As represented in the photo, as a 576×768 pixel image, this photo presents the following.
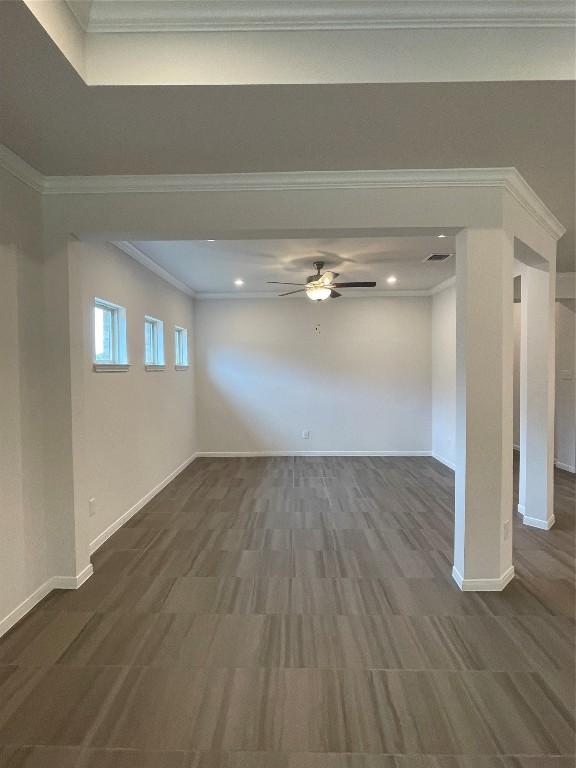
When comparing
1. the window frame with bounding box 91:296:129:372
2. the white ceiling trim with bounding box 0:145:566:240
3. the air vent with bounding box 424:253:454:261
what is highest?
the air vent with bounding box 424:253:454:261

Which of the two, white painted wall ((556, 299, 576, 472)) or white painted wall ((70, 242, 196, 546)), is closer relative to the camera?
white painted wall ((70, 242, 196, 546))

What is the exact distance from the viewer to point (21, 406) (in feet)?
7.53

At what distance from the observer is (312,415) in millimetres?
6395

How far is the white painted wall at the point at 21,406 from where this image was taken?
215 centimetres

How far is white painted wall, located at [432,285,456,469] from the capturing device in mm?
5477

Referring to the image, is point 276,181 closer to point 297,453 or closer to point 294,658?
point 294,658

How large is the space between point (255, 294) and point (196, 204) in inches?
150

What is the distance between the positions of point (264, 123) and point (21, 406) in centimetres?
202

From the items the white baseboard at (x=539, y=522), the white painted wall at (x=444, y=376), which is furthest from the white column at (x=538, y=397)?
the white painted wall at (x=444, y=376)

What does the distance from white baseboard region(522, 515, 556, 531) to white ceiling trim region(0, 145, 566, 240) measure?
2755 millimetres

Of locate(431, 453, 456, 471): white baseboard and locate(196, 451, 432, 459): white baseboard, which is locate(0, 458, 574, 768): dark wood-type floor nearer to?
locate(431, 453, 456, 471): white baseboard

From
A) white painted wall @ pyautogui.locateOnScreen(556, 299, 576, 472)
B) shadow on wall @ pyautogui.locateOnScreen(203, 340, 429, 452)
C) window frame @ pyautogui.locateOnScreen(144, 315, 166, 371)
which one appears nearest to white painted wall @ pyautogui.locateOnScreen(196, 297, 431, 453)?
shadow on wall @ pyautogui.locateOnScreen(203, 340, 429, 452)

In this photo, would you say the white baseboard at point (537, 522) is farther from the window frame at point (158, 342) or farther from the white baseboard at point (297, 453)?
the window frame at point (158, 342)

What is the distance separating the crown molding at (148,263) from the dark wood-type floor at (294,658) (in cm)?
251
